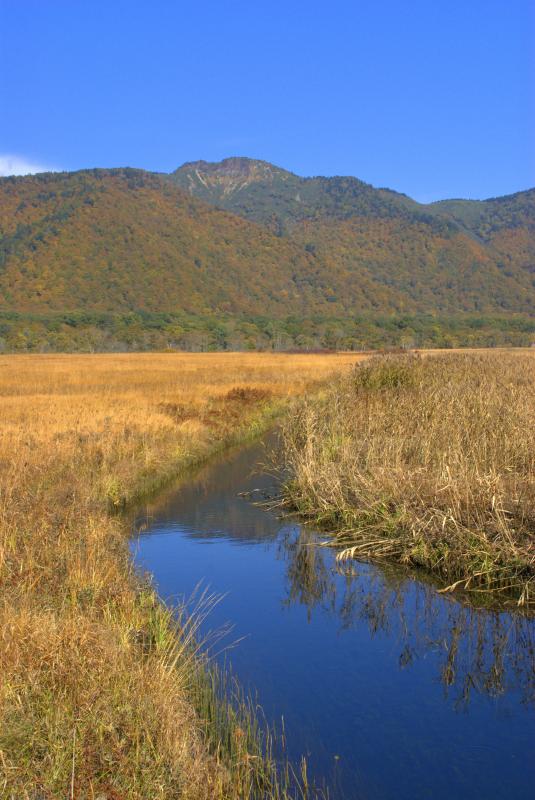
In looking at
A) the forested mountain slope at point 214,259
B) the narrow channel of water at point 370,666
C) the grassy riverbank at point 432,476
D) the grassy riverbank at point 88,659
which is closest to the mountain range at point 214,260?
the forested mountain slope at point 214,259

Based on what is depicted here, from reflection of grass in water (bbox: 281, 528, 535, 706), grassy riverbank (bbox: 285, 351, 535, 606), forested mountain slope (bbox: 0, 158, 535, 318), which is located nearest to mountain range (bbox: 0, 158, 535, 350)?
forested mountain slope (bbox: 0, 158, 535, 318)

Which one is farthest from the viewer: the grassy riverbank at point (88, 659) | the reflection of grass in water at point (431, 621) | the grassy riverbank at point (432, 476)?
the grassy riverbank at point (432, 476)

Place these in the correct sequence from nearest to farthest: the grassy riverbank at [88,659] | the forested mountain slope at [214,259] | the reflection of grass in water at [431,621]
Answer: the grassy riverbank at [88,659]
the reflection of grass in water at [431,621]
the forested mountain slope at [214,259]

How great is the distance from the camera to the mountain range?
10375cm

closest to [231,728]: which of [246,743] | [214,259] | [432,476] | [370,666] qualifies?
[246,743]

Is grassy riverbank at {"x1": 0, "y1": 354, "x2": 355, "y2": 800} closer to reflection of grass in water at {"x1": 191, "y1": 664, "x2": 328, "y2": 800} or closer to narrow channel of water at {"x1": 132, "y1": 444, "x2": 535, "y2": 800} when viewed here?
reflection of grass in water at {"x1": 191, "y1": 664, "x2": 328, "y2": 800}

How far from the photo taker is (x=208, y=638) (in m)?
7.71

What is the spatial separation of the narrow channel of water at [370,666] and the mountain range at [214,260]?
3435 inches

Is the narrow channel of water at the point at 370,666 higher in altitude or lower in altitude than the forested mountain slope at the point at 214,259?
lower

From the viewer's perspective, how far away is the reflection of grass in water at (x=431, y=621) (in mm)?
7031

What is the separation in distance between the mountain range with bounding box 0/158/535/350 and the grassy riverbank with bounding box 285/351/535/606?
273 ft

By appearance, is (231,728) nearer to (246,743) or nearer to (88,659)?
(246,743)

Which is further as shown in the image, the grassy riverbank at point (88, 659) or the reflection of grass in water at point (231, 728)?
the reflection of grass in water at point (231, 728)

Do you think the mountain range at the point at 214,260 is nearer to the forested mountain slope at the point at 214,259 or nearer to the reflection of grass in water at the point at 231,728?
the forested mountain slope at the point at 214,259
